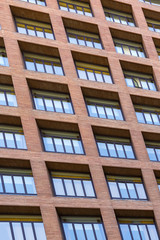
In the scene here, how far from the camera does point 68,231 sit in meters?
25.8

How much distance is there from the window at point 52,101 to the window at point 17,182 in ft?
17.2

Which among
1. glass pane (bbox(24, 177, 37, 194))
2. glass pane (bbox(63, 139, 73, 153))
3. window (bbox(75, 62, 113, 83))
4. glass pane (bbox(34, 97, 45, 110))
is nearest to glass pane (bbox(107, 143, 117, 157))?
glass pane (bbox(63, 139, 73, 153))

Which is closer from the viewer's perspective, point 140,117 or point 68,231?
point 68,231

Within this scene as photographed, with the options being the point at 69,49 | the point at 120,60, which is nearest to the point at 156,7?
the point at 120,60

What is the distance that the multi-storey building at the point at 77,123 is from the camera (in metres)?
26.0

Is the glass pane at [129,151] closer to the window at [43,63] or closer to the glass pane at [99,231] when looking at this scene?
the glass pane at [99,231]

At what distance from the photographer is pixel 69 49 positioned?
33.6 metres

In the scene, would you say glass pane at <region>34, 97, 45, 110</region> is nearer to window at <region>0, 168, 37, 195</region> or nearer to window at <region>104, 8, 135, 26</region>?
window at <region>0, 168, 37, 195</region>

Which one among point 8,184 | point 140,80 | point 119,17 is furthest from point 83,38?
point 8,184

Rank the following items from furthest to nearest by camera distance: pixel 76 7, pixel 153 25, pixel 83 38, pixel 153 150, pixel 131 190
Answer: pixel 153 25 < pixel 76 7 < pixel 83 38 < pixel 153 150 < pixel 131 190

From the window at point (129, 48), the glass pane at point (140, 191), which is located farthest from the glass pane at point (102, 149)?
the window at point (129, 48)

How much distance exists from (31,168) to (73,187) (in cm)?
318

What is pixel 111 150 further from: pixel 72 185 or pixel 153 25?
pixel 153 25

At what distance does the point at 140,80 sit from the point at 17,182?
14.8m
